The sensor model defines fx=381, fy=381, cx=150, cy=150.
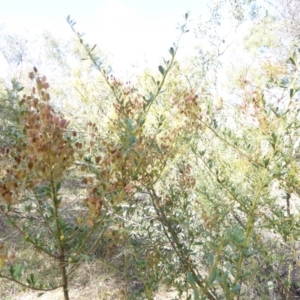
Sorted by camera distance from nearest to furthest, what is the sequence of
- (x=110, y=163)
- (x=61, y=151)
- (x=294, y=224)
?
(x=61, y=151) < (x=110, y=163) < (x=294, y=224)

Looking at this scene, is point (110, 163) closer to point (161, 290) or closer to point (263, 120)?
point (263, 120)

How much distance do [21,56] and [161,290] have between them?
13.5m

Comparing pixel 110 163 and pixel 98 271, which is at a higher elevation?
pixel 98 271

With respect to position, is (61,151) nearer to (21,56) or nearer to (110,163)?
(110,163)

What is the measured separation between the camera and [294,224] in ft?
4.29

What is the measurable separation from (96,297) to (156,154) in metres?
2.93

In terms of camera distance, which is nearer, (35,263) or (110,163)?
(110,163)

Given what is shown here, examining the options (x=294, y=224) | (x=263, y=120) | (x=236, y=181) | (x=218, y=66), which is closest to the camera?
(x=263, y=120)

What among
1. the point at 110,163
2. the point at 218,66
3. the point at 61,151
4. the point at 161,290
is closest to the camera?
the point at 61,151

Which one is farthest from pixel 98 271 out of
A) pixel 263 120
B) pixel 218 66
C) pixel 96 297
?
pixel 218 66

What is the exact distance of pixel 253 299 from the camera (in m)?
2.53

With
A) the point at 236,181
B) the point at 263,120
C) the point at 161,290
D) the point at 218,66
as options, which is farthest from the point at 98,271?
the point at 218,66

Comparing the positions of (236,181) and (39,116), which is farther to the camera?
(236,181)

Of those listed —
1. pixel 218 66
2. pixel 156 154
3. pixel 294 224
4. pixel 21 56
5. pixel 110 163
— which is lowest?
pixel 110 163
